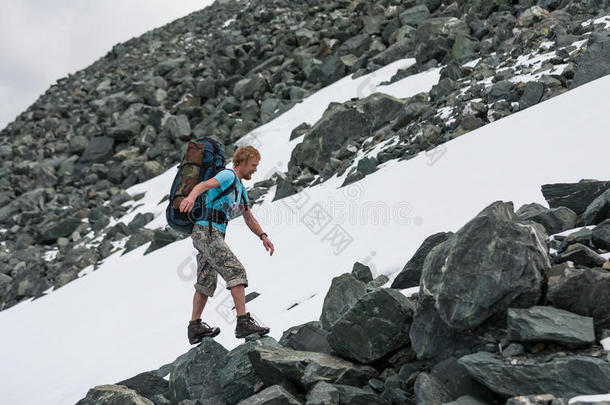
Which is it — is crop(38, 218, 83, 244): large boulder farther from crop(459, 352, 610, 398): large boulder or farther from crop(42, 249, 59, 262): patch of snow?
crop(459, 352, 610, 398): large boulder

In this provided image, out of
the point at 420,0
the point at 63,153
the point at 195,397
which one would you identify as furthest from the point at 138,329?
the point at 63,153

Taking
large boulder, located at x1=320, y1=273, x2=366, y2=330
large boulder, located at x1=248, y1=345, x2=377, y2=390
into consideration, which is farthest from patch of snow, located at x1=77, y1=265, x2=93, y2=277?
large boulder, located at x1=248, y1=345, x2=377, y2=390

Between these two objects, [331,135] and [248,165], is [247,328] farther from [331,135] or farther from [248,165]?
[331,135]

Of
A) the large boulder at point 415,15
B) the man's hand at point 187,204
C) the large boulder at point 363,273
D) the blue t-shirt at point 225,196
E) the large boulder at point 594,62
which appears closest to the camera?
the man's hand at point 187,204

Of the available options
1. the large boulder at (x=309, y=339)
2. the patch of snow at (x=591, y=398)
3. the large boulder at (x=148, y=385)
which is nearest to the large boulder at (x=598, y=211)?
the patch of snow at (x=591, y=398)

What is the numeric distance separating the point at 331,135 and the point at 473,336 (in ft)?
36.9

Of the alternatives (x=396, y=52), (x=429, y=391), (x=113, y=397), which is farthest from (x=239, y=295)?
(x=396, y=52)

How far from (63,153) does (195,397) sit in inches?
1113

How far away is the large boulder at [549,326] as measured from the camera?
10.9ft

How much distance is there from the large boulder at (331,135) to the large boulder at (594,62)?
5740mm

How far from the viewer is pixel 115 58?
4644 centimetres

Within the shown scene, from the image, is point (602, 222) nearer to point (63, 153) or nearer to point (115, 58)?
point (63, 153)

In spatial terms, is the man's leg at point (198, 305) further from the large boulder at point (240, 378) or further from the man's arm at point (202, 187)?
the man's arm at point (202, 187)

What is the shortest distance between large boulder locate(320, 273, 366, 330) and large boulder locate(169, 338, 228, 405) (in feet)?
3.60
